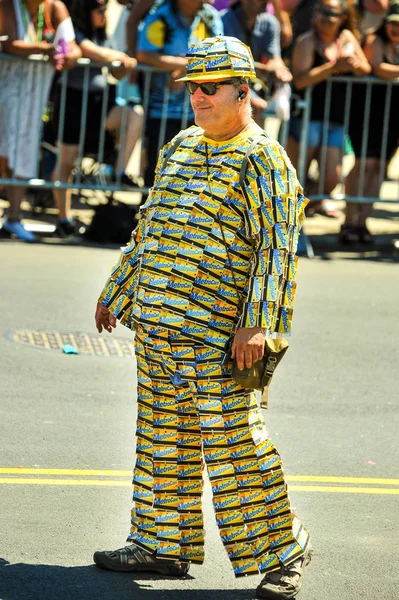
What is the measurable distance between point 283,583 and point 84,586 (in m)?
0.74

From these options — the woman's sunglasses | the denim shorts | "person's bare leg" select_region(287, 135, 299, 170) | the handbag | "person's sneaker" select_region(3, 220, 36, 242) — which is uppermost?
the woman's sunglasses

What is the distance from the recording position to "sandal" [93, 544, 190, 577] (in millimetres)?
5320

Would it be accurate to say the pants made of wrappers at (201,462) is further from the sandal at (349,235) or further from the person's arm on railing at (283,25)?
the person's arm on railing at (283,25)

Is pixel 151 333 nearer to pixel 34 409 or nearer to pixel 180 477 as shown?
pixel 180 477

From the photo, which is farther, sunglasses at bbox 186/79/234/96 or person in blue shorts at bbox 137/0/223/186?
person in blue shorts at bbox 137/0/223/186

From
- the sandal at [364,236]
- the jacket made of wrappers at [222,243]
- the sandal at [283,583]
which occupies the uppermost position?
the jacket made of wrappers at [222,243]

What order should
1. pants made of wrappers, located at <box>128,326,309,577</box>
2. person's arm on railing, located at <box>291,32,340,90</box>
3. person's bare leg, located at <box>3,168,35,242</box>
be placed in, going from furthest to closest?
person's arm on railing, located at <box>291,32,340,90</box>
person's bare leg, located at <box>3,168,35,242</box>
pants made of wrappers, located at <box>128,326,309,577</box>

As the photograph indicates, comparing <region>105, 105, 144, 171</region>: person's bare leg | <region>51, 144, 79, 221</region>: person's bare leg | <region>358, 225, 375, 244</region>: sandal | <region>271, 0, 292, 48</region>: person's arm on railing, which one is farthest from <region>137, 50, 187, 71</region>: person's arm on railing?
<region>358, 225, 375, 244</region>: sandal

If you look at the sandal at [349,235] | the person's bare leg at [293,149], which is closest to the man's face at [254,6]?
the person's bare leg at [293,149]

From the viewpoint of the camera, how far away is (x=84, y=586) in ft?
16.9

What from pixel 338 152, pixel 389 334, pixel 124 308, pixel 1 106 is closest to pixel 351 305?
pixel 389 334

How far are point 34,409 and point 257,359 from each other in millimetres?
2673

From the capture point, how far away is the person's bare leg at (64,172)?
1229cm

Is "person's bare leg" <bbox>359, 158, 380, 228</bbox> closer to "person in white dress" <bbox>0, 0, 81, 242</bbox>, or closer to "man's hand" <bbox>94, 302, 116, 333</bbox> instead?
"person in white dress" <bbox>0, 0, 81, 242</bbox>
